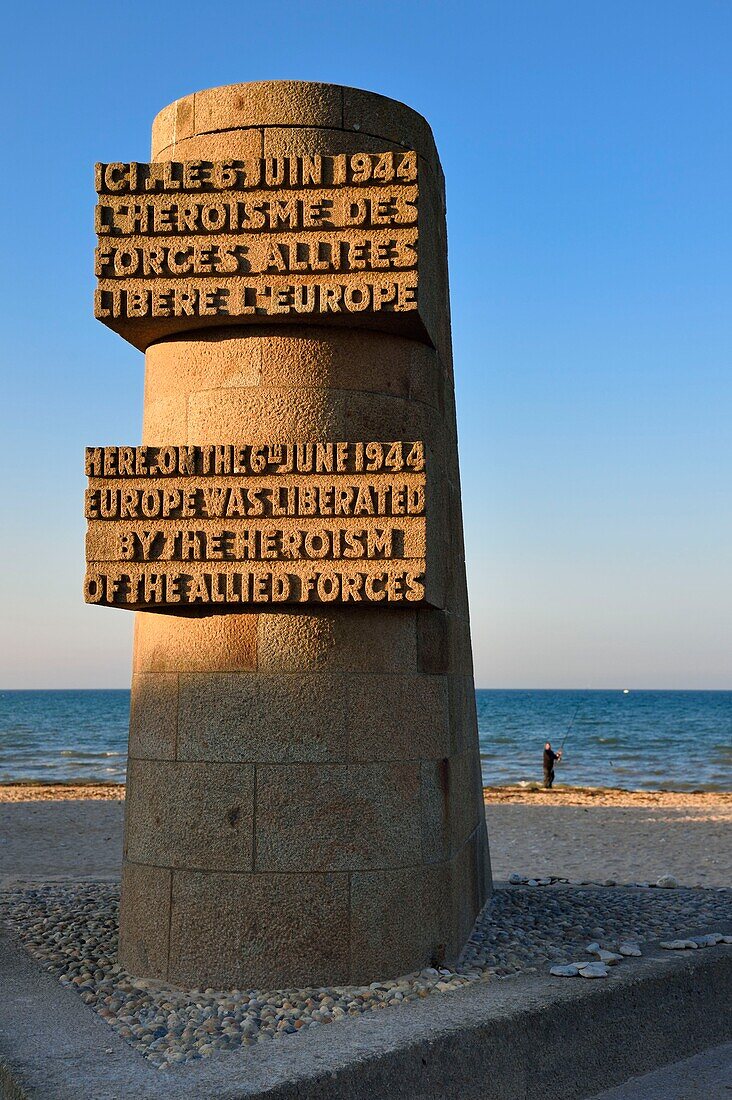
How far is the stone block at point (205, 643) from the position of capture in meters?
6.59

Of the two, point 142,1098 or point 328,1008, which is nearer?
point 142,1098

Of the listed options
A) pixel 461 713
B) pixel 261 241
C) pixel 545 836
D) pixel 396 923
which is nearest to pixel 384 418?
pixel 261 241

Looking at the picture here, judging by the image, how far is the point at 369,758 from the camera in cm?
657

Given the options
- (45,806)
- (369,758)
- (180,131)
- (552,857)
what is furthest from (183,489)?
(45,806)

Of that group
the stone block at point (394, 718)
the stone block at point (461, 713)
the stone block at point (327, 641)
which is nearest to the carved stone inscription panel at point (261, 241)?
the stone block at point (327, 641)

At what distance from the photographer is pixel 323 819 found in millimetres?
6438

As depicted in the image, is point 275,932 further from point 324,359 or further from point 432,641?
point 324,359

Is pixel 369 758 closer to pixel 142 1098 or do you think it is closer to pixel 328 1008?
pixel 328 1008

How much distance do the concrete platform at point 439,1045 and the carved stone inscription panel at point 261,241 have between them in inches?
152

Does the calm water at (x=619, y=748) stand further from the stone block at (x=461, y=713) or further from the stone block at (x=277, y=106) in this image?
the stone block at (x=277, y=106)

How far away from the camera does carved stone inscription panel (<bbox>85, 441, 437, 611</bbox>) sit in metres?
6.43

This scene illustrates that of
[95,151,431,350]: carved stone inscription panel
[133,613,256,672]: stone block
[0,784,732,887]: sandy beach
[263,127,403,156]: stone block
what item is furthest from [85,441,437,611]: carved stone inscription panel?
[0,784,732,887]: sandy beach

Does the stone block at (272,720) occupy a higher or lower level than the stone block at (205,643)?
lower

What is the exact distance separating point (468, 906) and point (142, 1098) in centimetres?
340
